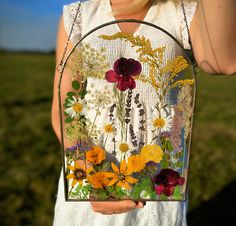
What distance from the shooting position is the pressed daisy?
945mm

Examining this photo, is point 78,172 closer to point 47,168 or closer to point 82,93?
point 82,93

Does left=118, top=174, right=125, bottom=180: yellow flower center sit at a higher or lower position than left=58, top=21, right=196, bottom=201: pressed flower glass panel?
Answer: lower

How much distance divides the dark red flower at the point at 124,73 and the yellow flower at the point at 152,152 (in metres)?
0.12

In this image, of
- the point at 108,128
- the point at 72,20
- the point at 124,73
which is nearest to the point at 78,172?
the point at 108,128

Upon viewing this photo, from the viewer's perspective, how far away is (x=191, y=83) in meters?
0.92

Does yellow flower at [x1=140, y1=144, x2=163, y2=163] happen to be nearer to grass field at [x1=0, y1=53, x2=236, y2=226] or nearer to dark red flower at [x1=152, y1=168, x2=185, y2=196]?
Answer: dark red flower at [x1=152, y1=168, x2=185, y2=196]

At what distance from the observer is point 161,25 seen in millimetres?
1026

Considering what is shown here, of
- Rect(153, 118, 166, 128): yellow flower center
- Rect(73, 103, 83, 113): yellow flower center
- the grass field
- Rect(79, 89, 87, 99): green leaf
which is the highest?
Rect(79, 89, 87, 99): green leaf

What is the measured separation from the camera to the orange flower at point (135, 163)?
0.94 m

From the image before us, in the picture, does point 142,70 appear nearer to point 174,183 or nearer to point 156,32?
point 156,32

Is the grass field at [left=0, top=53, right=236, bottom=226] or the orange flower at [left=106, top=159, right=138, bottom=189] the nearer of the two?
the orange flower at [left=106, top=159, right=138, bottom=189]

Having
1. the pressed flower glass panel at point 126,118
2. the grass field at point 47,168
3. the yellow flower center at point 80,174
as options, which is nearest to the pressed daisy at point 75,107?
the pressed flower glass panel at point 126,118

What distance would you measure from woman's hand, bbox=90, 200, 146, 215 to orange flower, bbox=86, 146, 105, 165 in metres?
0.10

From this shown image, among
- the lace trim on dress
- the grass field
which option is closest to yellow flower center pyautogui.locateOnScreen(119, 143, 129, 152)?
the lace trim on dress
